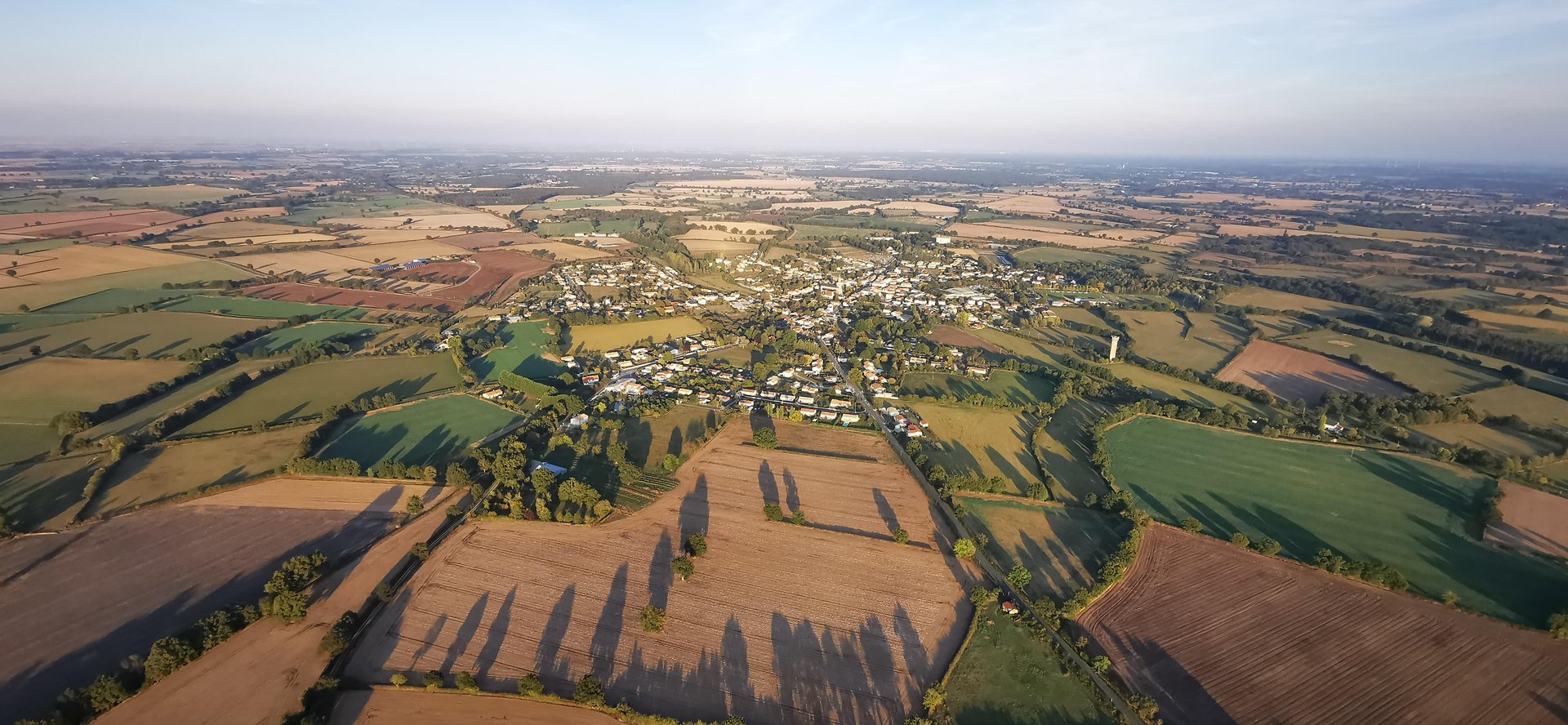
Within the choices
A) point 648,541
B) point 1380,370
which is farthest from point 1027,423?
point 1380,370

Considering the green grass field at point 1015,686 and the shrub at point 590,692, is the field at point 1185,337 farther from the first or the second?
the shrub at point 590,692

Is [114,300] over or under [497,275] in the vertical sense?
under

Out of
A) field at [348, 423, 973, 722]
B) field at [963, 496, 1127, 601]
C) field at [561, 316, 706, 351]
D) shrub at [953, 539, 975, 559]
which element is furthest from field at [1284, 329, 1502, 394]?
field at [561, 316, 706, 351]

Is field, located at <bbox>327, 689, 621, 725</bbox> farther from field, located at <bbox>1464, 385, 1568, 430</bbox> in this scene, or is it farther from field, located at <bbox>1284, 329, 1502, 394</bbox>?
field, located at <bbox>1284, 329, 1502, 394</bbox>

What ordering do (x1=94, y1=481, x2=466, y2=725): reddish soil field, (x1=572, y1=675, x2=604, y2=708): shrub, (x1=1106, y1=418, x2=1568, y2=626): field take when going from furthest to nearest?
(x1=1106, y1=418, x2=1568, y2=626): field
(x1=572, y1=675, x2=604, y2=708): shrub
(x1=94, y1=481, x2=466, y2=725): reddish soil field

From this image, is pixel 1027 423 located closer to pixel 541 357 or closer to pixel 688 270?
pixel 541 357

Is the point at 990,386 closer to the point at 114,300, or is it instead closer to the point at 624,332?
the point at 624,332

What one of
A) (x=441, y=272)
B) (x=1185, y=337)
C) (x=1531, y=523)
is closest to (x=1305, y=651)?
(x=1531, y=523)
